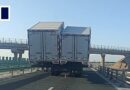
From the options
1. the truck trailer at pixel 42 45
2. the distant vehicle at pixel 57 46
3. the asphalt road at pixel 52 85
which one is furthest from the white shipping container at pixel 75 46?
the asphalt road at pixel 52 85

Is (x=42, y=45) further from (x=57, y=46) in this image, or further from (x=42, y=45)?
(x=57, y=46)

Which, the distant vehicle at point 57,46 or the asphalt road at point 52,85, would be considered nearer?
the asphalt road at point 52,85

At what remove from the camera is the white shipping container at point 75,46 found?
34.7 meters

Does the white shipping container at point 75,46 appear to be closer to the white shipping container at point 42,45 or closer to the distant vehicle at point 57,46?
the distant vehicle at point 57,46

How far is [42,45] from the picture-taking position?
1388 inches

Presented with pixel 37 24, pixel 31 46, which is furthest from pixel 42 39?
pixel 37 24

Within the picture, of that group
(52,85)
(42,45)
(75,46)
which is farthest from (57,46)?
(52,85)

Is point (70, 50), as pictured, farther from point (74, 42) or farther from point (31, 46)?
point (31, 46)

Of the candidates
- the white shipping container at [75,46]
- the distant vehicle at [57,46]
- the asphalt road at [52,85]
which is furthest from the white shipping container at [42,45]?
the asphalt road at [52,85]

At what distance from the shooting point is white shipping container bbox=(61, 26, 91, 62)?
114ft

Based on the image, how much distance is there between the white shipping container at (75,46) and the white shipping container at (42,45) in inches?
32.7

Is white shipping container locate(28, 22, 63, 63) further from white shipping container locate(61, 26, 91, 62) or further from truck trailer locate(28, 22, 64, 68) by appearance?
white shipping container locate(61, 26, 91, 62)

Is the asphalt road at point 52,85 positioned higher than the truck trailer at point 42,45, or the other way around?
the truck trailer at point 42,45

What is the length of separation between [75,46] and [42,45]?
2.91m
